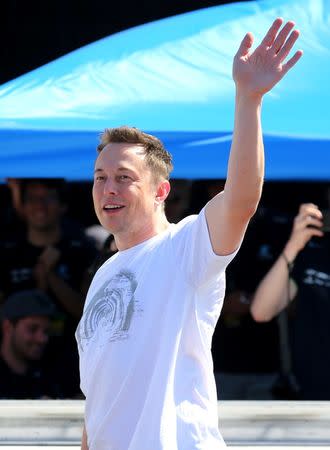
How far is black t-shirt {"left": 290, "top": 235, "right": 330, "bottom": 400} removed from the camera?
13.0 feet

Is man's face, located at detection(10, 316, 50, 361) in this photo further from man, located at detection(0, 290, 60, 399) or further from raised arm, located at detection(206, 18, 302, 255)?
raised arm, located at detection(206, 18, 302, 255)

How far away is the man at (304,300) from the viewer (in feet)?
13.0

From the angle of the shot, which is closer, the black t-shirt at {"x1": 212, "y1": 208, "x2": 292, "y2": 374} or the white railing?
the white railing

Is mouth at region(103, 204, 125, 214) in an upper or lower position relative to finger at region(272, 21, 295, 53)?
lower

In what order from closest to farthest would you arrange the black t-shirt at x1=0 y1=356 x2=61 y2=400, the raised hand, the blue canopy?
the raised hand < the blue canopy < the black t-shirt at x1=0 y1=356 x2=61 y2=400

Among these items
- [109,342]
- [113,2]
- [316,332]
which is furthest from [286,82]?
[113,2]

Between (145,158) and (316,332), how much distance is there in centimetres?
178

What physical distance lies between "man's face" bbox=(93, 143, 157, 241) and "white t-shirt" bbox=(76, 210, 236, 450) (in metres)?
0.11

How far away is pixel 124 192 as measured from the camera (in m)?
2.40

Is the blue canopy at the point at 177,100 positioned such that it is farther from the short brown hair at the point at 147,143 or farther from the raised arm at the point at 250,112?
the raised arm at the point at 250,112

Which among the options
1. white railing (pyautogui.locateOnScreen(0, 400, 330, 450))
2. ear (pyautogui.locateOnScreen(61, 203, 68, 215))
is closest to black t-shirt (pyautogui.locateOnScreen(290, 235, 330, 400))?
white railing (pyautogui.locateOnScreen(0, 400, 330, 450))

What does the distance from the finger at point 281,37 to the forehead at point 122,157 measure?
1.54ft

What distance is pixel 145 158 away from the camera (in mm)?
2467

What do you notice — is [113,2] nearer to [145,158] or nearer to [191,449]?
[145,158]
